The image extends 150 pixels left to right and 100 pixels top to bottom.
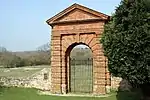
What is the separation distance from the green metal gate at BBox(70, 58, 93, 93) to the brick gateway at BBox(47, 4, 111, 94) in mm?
1077

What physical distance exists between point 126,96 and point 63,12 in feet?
22.4

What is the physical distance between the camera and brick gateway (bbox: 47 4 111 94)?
19203 millimetres

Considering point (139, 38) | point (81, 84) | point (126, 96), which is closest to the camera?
point (139, 38)

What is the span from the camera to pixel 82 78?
24.5 meters

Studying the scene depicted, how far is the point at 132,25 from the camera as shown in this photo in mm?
12750

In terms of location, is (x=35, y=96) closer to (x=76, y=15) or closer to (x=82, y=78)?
(x=76, y=15)

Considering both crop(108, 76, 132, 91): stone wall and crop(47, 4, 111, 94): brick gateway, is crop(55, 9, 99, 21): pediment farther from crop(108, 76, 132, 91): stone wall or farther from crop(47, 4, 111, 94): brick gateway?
crop(108, 76, 132, 91): stone wall

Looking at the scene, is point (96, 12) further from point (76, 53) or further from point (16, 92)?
point (76, 53)

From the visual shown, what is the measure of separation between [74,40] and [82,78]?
17.3ft

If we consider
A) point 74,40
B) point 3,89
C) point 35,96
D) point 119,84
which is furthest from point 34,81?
point 119,84

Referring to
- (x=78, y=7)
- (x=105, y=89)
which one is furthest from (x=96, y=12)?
(x=105, y=89)

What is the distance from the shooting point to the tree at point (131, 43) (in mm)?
12336

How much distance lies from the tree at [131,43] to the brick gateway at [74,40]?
219 inches

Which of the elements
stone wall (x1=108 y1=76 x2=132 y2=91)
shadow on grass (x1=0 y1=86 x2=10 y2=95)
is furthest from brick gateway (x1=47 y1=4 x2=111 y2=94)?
shadow on grass (x1=0 y1=86 x2=10 y2=95)
